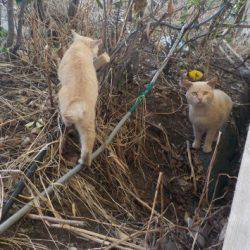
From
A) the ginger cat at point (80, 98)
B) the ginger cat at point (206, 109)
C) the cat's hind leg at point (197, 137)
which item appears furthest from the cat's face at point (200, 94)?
the ginger cat at point (80, 98)

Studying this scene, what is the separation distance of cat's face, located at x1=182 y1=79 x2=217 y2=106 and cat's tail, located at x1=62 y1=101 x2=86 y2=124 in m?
1.12

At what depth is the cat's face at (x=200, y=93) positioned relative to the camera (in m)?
3.08

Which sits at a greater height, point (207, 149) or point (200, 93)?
point (200, 93)

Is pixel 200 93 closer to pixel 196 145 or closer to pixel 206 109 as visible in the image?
pixel 206 109

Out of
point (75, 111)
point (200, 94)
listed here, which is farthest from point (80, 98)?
point (200, 94)

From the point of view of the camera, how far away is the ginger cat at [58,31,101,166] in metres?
2.23

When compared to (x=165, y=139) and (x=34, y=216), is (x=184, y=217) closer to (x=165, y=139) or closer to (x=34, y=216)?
(x=165, y=139)

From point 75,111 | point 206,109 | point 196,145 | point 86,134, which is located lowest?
point 196,145

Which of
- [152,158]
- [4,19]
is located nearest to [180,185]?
[152,158]

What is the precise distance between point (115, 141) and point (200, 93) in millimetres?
715

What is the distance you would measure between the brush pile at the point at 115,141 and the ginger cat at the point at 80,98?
13.2 inches

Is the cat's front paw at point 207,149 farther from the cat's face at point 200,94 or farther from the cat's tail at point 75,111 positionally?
the cat's tail at point 75,111

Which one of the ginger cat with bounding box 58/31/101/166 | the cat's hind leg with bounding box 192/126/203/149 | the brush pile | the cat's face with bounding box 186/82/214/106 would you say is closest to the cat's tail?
the ginger cat with bounding box 58/31/101/166

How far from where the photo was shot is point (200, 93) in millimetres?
3080
